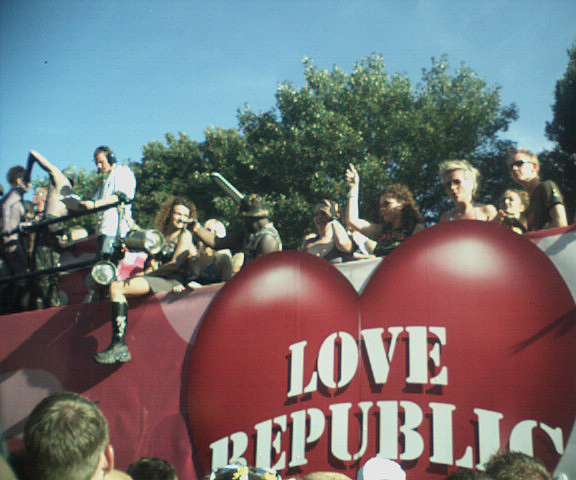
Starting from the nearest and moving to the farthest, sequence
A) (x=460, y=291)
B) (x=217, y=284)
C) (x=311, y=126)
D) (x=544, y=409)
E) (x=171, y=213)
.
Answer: (x=544, y=409), (x=460, y=291), (x=217, y=284), (x=171, y=213), (x=311, y=126)

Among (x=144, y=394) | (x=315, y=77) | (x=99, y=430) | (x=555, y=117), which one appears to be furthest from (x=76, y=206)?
(x=555, y=117)

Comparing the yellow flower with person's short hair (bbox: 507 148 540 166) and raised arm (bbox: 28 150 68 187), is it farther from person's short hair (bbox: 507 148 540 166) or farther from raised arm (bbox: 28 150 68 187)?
raised arm (bbox: 28 150 68 187)

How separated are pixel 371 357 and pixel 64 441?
2.61 m

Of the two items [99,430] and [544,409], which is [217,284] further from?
[99,430]

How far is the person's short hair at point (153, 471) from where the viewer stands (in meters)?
2.99

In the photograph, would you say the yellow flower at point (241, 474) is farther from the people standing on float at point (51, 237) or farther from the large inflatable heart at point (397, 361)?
the people standing on float at point (51, 237)

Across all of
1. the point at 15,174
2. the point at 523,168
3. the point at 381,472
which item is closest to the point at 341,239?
the point at 523,168

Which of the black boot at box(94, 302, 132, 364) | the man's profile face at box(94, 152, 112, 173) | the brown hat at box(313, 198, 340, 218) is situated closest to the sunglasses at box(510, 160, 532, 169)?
the brown hat at box(313, 198, 340, 218)

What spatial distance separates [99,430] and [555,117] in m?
16.9

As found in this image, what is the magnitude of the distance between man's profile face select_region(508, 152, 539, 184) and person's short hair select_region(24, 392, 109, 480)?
3250mm

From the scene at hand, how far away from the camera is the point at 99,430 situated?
1.67 m

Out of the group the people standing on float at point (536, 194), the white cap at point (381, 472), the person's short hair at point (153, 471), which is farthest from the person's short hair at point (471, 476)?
the people standing on float at point (536, 194)

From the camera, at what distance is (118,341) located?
5.07 metres

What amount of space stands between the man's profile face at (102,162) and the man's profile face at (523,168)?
375 cm
